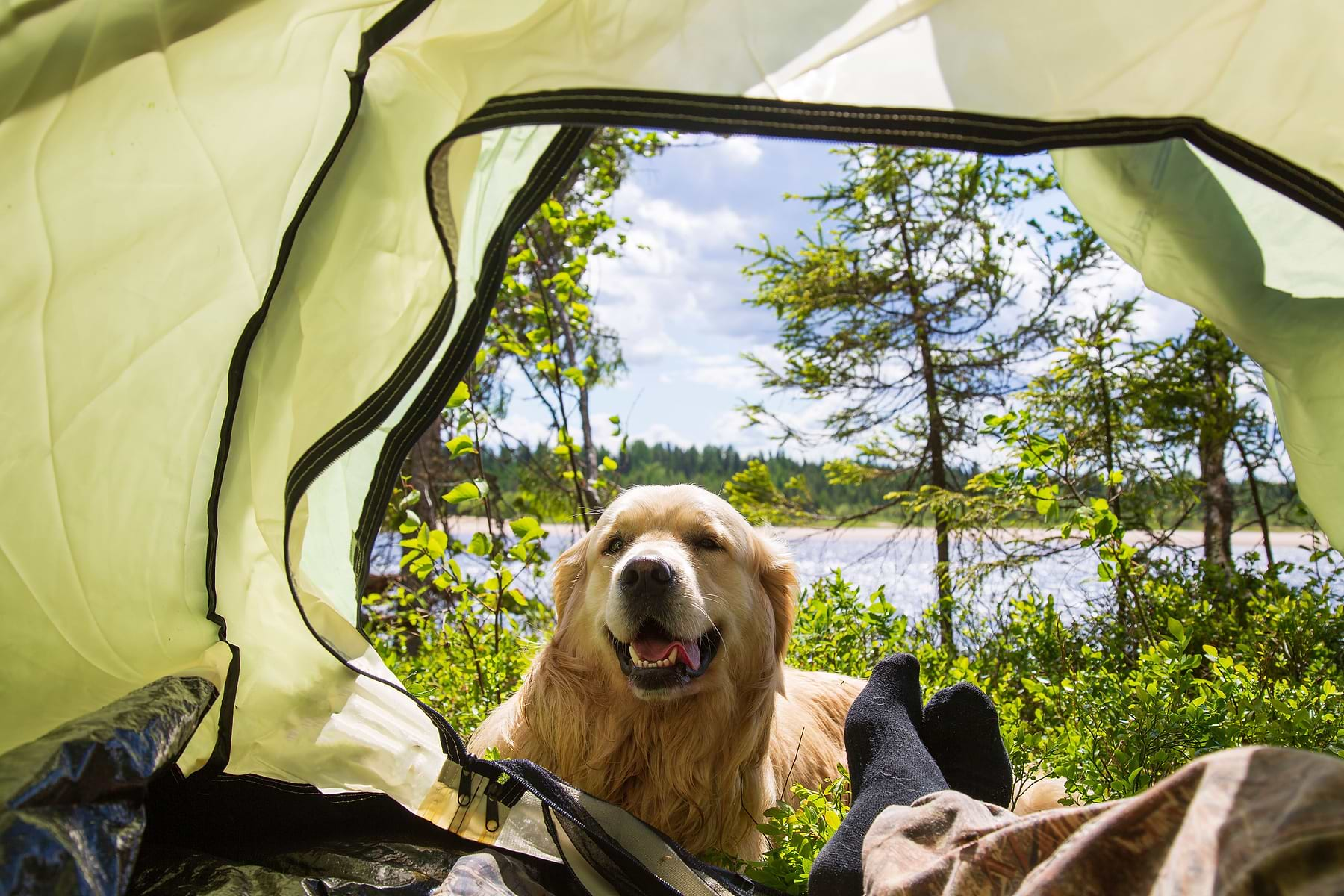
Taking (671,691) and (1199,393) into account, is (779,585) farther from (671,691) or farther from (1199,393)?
(1199,393)

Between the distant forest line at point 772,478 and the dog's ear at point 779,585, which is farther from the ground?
the distant forest line at point 772,478

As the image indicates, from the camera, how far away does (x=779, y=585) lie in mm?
3219

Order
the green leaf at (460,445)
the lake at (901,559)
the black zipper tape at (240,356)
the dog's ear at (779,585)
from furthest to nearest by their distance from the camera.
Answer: the lake at (901,559)
the green leaf at (460,445)
the dog's ear at (779,585)
the black zipper tape at (240,356)

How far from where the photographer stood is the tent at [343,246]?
1.54m

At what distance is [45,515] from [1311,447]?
9.98ft

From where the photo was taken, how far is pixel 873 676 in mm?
2502

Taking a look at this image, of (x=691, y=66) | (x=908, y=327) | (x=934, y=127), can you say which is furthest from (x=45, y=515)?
(x=908, y=327)

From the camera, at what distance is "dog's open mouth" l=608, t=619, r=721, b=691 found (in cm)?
278

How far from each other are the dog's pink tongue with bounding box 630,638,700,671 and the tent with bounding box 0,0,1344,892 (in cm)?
64

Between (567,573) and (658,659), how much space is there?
603mm

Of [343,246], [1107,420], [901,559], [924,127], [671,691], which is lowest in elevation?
[671,691]

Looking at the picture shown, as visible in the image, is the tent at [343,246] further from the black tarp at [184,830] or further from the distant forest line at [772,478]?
the distant forest line at [772,478]

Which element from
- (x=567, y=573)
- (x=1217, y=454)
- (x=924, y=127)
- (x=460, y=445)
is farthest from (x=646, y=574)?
(x=1217, y=454)

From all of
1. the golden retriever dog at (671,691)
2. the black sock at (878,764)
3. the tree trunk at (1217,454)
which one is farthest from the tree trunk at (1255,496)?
the black sock at (878,764)
